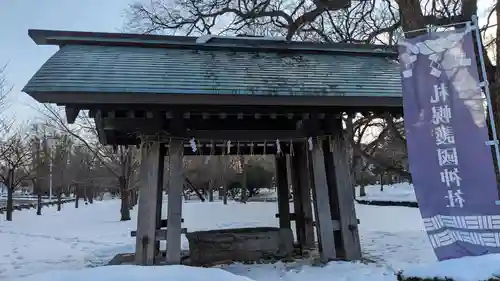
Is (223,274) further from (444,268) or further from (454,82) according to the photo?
(454,82)

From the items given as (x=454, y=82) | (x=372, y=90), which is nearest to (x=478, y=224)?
(x=454, y=82)

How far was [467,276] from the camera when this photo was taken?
3.56 m

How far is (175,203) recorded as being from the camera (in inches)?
276

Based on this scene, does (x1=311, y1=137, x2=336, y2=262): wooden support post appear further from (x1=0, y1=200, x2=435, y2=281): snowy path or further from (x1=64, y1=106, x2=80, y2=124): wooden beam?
(x1=64, y1=106, x2=80, y2=124): wooden beam

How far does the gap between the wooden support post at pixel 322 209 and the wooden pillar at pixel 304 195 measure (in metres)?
1.77

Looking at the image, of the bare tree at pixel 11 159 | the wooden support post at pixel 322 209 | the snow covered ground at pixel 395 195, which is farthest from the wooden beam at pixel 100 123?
the snow covered ground at pixel 395 195

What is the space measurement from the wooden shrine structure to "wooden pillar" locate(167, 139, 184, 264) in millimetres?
17

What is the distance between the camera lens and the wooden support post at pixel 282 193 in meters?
9.93

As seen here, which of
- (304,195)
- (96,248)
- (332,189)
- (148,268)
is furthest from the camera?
(96,248)

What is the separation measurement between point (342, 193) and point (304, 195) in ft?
6.82

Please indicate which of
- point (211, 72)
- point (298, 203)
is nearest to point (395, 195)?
point (298, 203)

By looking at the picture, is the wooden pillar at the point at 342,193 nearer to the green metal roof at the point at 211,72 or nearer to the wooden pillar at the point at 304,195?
the green metal roof at the point at 211,72

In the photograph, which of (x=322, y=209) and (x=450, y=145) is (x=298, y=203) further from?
(x=450, y=145)

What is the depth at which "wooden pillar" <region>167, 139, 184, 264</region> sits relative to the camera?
272 inches
